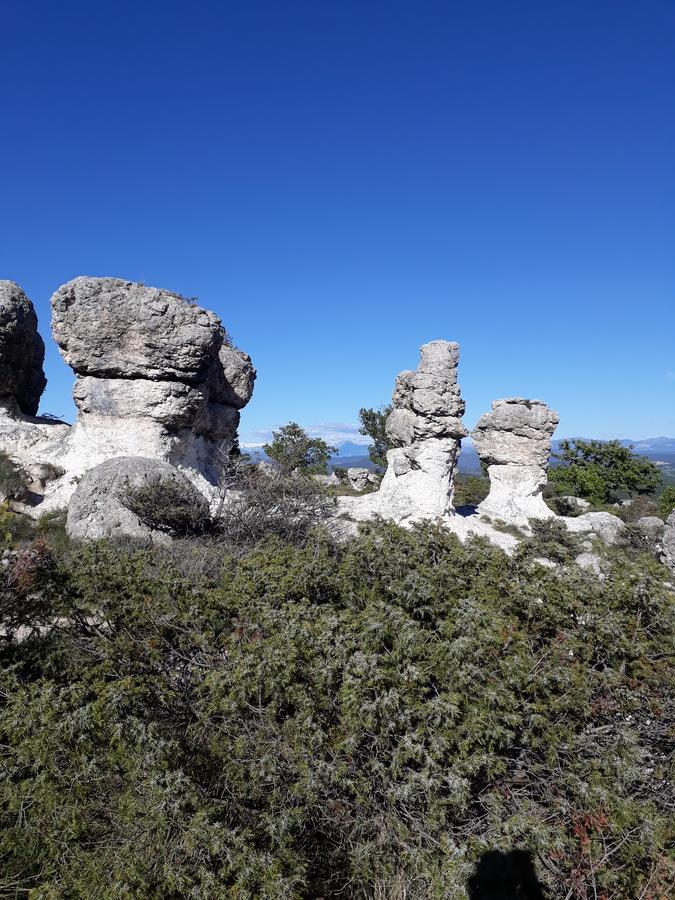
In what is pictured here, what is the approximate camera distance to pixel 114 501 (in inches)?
382

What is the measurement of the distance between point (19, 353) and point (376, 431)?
21.5 m

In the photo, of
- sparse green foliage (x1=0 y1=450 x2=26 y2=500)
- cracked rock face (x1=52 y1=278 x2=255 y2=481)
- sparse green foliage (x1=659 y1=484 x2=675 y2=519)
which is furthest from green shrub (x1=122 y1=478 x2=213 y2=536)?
sparse green foliage (x1=659 y1=484 x2=675 y2=519)

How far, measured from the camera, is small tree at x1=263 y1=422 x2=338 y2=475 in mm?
25594

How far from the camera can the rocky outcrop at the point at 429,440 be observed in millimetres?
15672

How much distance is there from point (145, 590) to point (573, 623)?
353cm

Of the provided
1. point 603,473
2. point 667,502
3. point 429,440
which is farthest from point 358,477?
point 667,502

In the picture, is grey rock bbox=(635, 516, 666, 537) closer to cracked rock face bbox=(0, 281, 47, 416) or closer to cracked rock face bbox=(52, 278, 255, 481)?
cracked rock face bbox=(52, 278, 255, 481)

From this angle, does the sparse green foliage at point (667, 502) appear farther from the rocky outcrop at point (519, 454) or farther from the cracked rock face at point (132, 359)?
the cracked rock face at point (132, 359)

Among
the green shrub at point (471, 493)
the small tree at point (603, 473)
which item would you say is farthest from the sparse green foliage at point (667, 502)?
the green shrub at point (471, 493)

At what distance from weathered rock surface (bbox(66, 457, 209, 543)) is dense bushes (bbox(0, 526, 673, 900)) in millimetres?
5729

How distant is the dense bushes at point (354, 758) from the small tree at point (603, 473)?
26.4 metres

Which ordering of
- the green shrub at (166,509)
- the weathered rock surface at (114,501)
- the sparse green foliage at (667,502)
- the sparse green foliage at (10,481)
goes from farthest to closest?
the sparse green foliage at (667,502) → the sparse green foliage at (10,481) → the green shrub at (166,509) → the weathered rock surface at (114,501)

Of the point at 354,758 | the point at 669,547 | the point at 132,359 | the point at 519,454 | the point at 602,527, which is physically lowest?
the point at 602,527

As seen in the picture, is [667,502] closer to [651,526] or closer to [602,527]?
[651,526]
